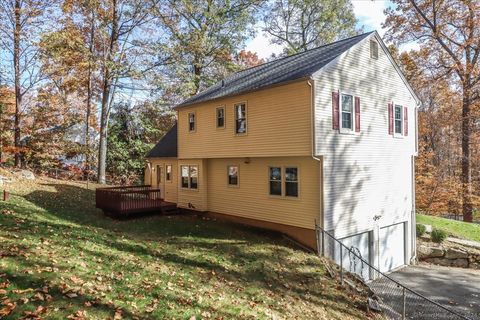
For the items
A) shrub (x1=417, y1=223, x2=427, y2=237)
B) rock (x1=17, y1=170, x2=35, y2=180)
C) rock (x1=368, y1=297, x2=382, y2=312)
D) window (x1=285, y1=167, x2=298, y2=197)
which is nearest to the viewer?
rock (x1=368, y1=297, x2=382, y2=312)

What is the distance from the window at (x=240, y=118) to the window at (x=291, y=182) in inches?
106

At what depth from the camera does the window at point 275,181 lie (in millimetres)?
13602

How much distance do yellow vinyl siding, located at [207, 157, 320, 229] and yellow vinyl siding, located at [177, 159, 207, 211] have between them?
0.27 meters

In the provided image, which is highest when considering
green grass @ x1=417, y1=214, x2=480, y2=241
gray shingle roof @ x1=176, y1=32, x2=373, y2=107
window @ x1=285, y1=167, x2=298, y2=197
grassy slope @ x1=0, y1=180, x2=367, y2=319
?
gray shingle roof @ x1=176, y1=32, x2=373, y2=107

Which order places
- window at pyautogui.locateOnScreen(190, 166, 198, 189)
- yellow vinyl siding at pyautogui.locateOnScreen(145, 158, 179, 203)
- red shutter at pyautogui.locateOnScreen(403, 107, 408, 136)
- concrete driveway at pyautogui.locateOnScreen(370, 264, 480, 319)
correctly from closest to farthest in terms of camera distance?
concrete driveway at pyautogui.locateOnScreen(370, 264, 480, 319) → red shutter at pyautogui.locateOnScreen(403, 107, 408, 136) → window at pyautogui.locateOnScreen(190, 166, 198, 189) → yellow vinyl siding at pyautogui.locateOnScreen(145, 158, 179, 203)

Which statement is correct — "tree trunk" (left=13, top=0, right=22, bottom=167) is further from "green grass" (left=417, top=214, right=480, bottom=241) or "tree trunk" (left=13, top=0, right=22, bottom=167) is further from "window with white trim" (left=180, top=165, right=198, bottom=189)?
"green grass" (left=417, top=214, right=480, bottom=241)

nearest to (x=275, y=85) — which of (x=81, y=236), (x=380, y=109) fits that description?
(x=380, y=109)

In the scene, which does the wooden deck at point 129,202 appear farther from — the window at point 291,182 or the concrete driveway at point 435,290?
the concrete driveway at point 435,290

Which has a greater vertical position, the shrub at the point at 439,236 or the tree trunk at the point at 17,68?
the tree trunk at the point at 17,68

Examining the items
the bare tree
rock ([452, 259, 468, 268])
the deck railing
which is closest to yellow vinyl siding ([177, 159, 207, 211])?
the deck railing

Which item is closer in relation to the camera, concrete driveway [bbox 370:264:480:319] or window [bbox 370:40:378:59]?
concrete driveway [bbox 370:264:480:319]

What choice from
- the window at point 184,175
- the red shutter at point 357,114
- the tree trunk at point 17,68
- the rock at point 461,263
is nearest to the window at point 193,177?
the window at point 184,175

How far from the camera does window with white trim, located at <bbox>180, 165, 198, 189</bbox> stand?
17375 mm

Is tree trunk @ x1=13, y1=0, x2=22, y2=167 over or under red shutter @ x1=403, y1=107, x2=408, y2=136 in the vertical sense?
over
